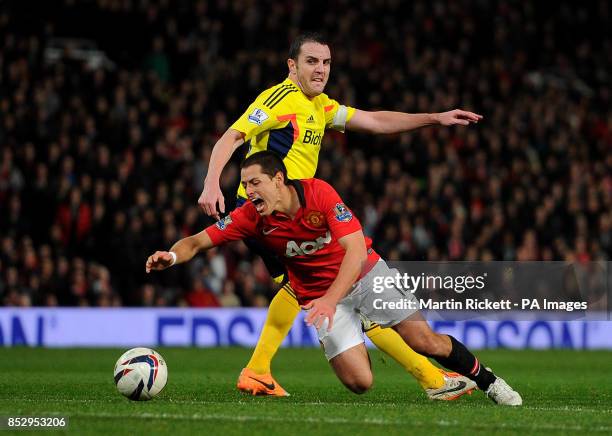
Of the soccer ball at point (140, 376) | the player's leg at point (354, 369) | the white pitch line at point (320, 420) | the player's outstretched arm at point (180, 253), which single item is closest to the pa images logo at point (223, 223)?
the player's outstretched arm at point (180, 253)

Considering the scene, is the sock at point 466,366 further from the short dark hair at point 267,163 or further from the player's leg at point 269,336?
the short dark hair at point 267,163

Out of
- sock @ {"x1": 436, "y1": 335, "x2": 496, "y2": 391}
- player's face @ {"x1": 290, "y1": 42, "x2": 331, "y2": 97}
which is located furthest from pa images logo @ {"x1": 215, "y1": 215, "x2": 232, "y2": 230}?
sock @ {"x1": 436, "y1": 335, "x2": 496, "y2": 391}

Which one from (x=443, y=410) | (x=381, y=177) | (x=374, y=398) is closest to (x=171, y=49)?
(x=381, y=177)

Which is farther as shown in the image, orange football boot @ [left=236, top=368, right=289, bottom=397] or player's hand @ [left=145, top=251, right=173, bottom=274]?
orange football boot @ [left=236, top=368, right=289, bottom=397]

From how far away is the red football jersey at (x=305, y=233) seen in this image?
7770 mm

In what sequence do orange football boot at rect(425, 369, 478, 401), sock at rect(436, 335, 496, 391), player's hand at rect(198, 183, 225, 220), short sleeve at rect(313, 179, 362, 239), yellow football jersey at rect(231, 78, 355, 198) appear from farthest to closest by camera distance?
yellow football jersey at rect(231, 78, 355, 198)
orange football boot at rect(425, 369, 478, 401)
sock at rect(436, 335, 496, 391)
player's hand at rect(198, 183, 225, 220)
short sleeve at rect(313, 179, 362, 239)

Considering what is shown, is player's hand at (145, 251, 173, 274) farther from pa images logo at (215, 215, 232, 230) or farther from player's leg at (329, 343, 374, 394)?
player's leg at (329, 343, 374, 394)

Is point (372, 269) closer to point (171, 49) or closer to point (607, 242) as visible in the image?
point (607, 242)

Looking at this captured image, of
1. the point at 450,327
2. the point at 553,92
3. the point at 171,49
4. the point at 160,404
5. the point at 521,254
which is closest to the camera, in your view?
the point at 160,404

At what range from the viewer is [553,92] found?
886 inches

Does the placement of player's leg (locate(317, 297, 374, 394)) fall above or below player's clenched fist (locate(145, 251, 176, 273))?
below

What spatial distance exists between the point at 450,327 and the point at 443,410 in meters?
9.30

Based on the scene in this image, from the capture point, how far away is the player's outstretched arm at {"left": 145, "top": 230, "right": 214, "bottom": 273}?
7496 mm

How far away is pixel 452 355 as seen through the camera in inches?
311
